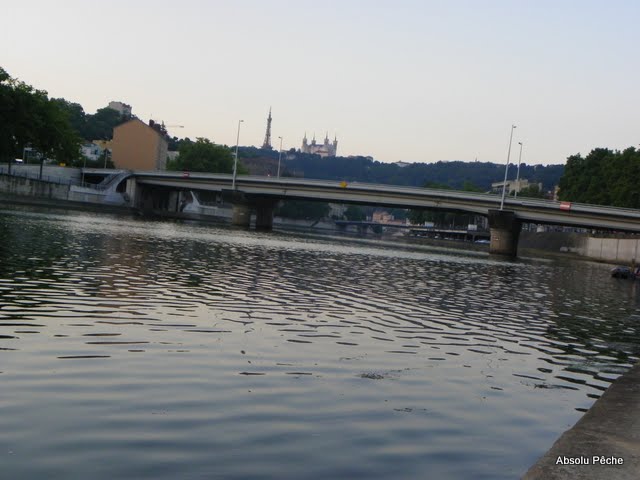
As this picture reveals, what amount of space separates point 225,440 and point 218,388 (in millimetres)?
2564

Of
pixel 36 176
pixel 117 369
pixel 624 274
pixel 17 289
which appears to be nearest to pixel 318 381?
pixel 117 369

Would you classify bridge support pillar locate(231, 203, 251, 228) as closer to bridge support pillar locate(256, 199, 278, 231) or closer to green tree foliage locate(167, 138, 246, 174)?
bridge support pillar locate(256, 199, 278, 231)

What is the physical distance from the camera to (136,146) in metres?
182

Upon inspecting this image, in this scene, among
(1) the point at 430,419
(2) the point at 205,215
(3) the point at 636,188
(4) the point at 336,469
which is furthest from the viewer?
(2) the point at 205,215

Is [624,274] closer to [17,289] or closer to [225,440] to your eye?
[17,289]

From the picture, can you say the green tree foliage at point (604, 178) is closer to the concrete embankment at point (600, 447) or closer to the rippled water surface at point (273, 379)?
the rippled water surface at point (273, 379)

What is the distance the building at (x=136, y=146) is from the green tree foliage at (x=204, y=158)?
920cm

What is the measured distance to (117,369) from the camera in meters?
12.6

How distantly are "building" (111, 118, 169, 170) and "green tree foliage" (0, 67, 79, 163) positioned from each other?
5460 cm

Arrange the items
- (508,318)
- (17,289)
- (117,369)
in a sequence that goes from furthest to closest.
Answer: (508,318)
(17,289)
(117,369)

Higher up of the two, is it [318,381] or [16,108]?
[16,108]

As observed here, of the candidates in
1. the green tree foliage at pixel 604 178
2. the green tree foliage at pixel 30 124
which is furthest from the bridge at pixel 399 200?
the green tree foliage at pixel 604 178

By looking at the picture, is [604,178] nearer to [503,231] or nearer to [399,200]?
[503,231]

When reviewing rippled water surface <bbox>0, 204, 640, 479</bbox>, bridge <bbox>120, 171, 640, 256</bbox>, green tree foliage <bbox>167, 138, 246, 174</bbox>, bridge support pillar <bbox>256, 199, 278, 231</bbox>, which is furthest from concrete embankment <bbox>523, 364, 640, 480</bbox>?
green tree foliage <bbox>167, 138, 246, 174</bbox>
